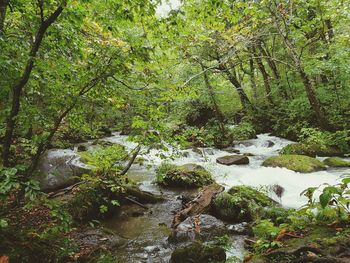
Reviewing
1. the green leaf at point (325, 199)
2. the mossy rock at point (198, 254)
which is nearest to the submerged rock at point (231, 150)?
the mossy rock at point (198, 254)

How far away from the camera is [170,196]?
8.58m

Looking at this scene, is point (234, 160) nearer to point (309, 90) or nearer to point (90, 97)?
point (309, 90)

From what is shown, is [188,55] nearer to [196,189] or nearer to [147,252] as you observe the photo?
[196,189]

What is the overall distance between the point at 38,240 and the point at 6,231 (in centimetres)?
45

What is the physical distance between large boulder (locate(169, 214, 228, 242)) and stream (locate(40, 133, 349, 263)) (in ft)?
0.94

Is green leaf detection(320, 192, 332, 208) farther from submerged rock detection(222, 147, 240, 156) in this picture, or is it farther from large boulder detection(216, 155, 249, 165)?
submerged rock detection(222, 147, 240, 156)

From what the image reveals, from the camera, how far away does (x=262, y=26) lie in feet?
47.7

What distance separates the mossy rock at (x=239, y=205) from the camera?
6410 mm

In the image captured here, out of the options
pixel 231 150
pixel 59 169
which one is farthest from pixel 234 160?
pixel 59 169

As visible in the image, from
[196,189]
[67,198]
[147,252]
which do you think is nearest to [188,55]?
[196,189]

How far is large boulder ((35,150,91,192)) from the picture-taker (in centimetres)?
728

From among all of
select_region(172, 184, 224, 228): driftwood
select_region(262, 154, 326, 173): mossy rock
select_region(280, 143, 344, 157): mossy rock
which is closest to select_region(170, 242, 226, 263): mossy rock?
select_region(172, 184, 224, 228): driftwood

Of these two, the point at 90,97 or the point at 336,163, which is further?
the point at 336,163

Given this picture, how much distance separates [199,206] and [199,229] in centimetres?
111
